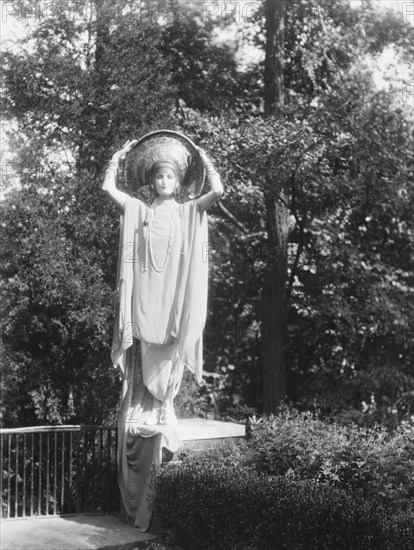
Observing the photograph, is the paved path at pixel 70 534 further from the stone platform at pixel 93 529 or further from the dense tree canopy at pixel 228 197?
the dense tree canopy at pixel 228 197

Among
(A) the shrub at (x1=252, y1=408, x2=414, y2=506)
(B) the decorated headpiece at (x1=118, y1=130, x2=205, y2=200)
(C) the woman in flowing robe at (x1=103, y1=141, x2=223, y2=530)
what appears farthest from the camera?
(B) the decorated headpiece at (x1=118, y1=130, x2=205, y2=200)

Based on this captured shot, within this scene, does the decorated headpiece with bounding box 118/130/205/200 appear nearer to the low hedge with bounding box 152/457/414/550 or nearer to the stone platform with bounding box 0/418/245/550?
the stone platform with bounding box 0/418/245/550

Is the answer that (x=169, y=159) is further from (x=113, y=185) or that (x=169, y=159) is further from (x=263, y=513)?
(x=263, y=513)

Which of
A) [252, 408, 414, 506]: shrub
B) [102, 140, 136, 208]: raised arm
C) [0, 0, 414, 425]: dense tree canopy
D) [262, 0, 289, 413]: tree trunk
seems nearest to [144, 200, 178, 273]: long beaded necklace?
[102, 140, 136, 208]: raised arm

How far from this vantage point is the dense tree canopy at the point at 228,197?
10.2 metres

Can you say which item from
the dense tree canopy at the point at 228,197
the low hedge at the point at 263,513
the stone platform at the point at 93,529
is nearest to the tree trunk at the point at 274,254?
the dense tree canopy at the point at 228,197

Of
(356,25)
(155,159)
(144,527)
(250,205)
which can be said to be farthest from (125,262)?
(356,25)

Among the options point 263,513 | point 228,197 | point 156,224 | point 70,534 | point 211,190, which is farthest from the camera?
point 228,197

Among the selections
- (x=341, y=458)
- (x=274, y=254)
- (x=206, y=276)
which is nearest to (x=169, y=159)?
(x=206, y=276)

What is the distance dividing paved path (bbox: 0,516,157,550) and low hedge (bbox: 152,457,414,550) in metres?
0.45

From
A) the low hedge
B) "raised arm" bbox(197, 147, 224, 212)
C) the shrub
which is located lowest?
the low hedge

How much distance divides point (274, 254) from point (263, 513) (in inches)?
281

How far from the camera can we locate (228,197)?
13070 millimetres

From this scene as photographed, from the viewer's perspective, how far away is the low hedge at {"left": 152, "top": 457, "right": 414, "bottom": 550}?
5.17 metres
